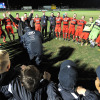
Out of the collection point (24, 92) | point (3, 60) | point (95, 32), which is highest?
point (3, 60)

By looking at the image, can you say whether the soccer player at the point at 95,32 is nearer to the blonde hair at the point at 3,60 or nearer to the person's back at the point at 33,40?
the person's back at the point at 33,40

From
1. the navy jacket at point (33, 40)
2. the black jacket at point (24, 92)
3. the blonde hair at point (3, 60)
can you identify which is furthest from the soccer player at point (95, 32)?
the blonde hair at point (3, 60)

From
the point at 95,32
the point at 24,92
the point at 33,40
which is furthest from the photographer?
the point at 95,32

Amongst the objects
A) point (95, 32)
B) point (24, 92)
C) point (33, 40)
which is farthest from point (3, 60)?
point (95, 32)

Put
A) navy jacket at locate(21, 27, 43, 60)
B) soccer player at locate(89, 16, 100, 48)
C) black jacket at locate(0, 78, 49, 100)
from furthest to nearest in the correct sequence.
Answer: soccer player at locate(89, 16, 100, 48)
navy jacket at locate(21, 27, 43, 60)
black jacket at locate(0, 78, 49, 100)

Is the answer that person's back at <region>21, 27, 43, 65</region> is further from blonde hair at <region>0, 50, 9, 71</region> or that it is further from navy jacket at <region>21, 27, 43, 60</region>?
blonde hair at <region>0, 50, 9, 71</region>

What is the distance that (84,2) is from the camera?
166 ft

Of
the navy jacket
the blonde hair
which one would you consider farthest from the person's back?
the blonde hair

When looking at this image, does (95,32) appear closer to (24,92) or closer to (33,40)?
(33,40)

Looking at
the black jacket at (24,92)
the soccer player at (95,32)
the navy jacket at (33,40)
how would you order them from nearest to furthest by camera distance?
the black jacket at (24,92) → the navy jacket at (33,40) → the soccer player at (95,32)

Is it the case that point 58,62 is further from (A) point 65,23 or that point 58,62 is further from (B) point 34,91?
(A) point 65,23

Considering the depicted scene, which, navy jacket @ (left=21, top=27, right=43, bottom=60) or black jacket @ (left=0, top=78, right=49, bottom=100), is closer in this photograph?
black jacket @ (left=0, top=78, right=49, bottom=100)

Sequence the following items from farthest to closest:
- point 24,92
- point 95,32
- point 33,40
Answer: point 95,32, point 33,40, point 24,92

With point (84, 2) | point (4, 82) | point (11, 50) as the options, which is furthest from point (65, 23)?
point (84, 2)
